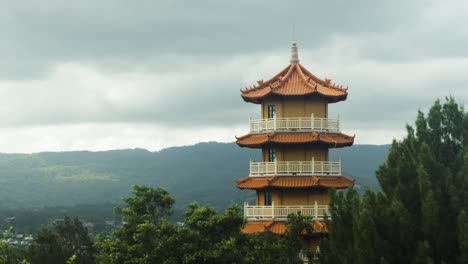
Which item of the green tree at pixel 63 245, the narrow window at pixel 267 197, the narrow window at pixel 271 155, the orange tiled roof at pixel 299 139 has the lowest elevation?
the green tree at pixel 63 245

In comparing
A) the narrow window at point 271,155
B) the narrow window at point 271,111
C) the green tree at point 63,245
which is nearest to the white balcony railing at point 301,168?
the narrow window at point 271,155

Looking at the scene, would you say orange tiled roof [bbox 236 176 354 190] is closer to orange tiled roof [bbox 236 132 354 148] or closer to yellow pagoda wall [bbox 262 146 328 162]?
yellow pagoda wall [bbox 262 146 328 162]

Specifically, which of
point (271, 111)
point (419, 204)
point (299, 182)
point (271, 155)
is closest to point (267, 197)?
point (271, 155)

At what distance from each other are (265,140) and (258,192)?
343 cm

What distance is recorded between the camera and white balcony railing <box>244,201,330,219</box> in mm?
43094

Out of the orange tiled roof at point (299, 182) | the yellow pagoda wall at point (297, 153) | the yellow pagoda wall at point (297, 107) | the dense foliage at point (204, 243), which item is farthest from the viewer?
the yellow pagoda wall at point (297, 107)

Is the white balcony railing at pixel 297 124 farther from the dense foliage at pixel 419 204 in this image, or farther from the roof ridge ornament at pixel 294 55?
the dense foliage at pixel 419 204

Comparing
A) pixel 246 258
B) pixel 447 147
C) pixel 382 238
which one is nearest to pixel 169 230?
pixel 246 258

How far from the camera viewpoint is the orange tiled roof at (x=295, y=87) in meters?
44.9

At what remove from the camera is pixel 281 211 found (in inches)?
1720

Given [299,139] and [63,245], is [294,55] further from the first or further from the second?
[63,245]

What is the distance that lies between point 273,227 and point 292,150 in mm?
4472

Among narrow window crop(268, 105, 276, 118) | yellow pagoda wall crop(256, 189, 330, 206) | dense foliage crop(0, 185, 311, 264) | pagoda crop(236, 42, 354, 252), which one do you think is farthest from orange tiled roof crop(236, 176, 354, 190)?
dense foliage crop(0, 185, 311, 264)

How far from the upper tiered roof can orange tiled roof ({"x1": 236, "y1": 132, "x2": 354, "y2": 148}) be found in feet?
7.05
